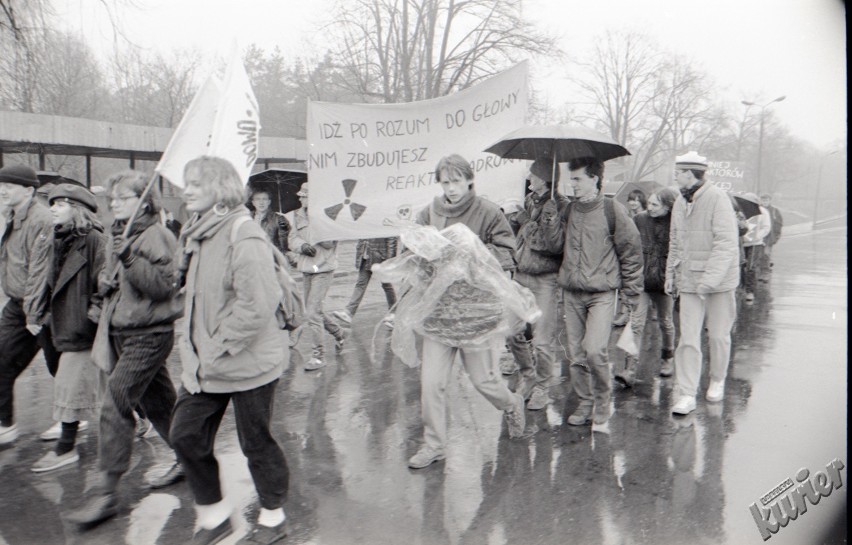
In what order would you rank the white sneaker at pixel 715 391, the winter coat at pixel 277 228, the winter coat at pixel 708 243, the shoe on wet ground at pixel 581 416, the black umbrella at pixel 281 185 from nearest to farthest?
the shoe on wet ground at pixel 581 416
the winter coat at pixel 708 243
the white sneaker at pixel 715 391
the winter coat at pixel 277 228
the black umbrella at pixel 281 185

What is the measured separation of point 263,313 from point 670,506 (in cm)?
223

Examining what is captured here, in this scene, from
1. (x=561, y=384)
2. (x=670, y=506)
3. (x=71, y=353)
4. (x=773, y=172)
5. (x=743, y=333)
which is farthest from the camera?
(x=773, y=172)

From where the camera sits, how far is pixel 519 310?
4.24m

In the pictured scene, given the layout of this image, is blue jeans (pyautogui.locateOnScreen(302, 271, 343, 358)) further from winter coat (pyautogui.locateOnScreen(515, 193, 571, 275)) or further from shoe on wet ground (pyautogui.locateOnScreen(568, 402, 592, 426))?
shoe on wet ground (pyautogui.locateOnScreen(568, 402, 592, 426))

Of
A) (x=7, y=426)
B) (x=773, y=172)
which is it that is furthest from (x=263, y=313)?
(x=773, y=172)

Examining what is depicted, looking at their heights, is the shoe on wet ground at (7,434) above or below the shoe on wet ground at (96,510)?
below

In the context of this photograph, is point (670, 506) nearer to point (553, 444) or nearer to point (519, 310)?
point (553, 444)

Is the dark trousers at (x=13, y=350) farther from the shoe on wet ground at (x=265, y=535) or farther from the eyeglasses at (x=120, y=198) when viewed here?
the shoe on wet ground at (x=265, y=535)

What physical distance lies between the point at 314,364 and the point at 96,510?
3111 mm

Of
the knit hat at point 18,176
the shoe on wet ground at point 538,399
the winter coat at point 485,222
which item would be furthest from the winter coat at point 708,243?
the knit hat at point 18,176

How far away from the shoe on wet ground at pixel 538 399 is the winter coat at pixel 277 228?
2.93 meters

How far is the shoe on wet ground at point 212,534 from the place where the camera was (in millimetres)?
3182

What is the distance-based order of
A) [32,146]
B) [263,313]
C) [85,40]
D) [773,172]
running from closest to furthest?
1. [263,313]
2. [85,40]
3. [32,146]
4. [773,172]

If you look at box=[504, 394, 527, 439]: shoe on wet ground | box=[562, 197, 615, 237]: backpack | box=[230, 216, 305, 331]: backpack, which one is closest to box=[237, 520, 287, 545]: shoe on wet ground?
box=[230, 216, 305, 331]: backpack
